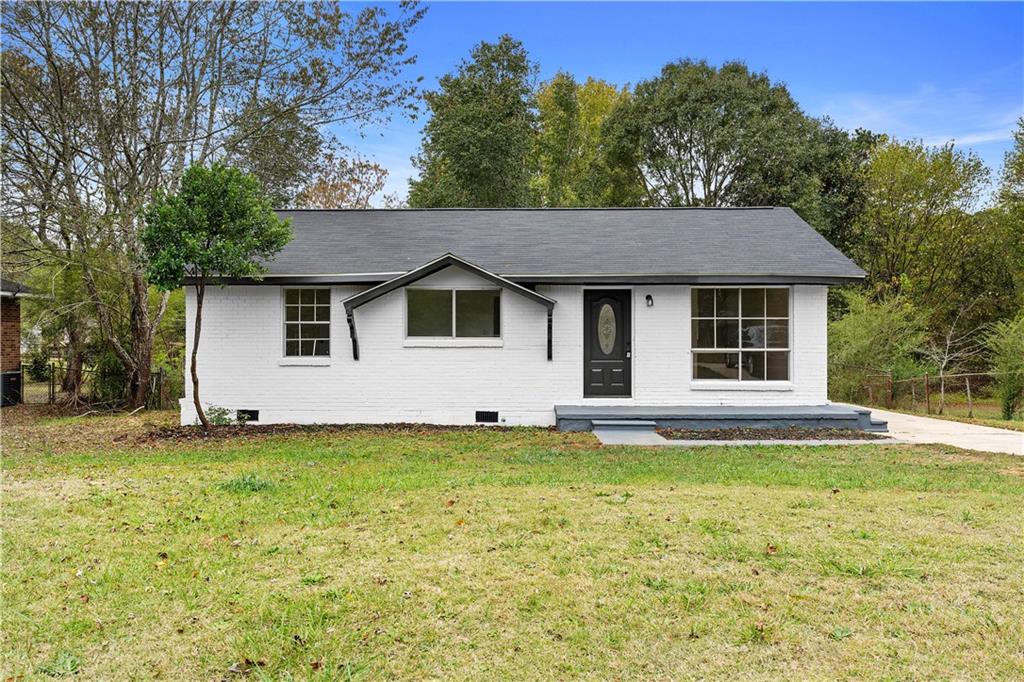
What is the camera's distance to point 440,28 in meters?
16.2

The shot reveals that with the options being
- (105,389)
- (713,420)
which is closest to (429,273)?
(713,420)

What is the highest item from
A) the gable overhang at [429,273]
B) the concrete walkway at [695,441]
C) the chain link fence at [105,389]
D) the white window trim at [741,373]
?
the gable overhang at [429,273]

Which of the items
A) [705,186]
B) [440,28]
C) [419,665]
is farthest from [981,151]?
[419,665]

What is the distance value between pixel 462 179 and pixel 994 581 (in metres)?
26.7

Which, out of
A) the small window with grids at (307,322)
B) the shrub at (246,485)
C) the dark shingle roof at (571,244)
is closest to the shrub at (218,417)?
the small window with grids at (307,322)

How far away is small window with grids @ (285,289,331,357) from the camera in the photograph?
12039 mm

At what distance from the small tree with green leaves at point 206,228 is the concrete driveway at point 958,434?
36.4 feet

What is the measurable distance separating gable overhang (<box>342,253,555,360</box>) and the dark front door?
0.93 meters

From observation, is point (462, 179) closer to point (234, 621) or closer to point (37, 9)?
point (37, 9)

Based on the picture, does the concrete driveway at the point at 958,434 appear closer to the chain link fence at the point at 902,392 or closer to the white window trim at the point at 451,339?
the chain link fence at the point at 902,392

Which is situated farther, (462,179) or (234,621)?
(462,179)

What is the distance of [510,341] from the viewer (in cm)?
1187

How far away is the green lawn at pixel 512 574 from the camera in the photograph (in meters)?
3.13

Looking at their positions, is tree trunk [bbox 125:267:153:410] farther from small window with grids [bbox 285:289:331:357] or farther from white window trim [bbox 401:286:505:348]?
white window trim [bbox 401:286:505:348]
